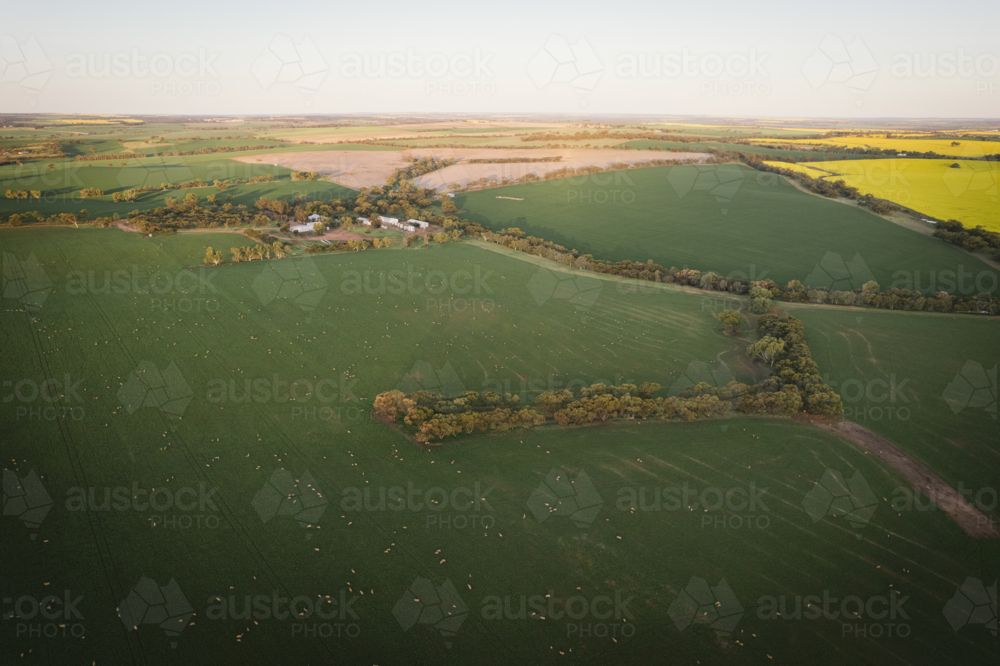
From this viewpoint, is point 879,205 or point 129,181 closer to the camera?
point 879,205

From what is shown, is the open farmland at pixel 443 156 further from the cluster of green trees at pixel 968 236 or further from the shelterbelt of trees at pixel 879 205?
the cluster of green trees at pixel 968 236

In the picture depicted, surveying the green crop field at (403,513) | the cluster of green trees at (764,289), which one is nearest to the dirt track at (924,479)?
the green crop field at (403,513)

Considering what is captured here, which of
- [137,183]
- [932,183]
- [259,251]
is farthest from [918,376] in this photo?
[137,183]

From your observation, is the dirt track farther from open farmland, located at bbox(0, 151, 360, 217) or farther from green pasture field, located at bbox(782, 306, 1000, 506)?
open farmland, located at bbox(0, 151, 360, 217)

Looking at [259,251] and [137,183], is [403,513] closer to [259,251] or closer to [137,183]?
[259,251]

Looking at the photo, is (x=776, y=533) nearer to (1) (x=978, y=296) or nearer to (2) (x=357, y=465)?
(2) (x=357, y=465)

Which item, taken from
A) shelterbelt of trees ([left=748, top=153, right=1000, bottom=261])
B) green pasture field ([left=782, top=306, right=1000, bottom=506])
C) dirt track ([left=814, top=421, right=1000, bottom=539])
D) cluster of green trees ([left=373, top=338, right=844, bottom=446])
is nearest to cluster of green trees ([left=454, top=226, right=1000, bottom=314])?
green pasture field ([left=782, top=306, right=1000, bottom=506])
